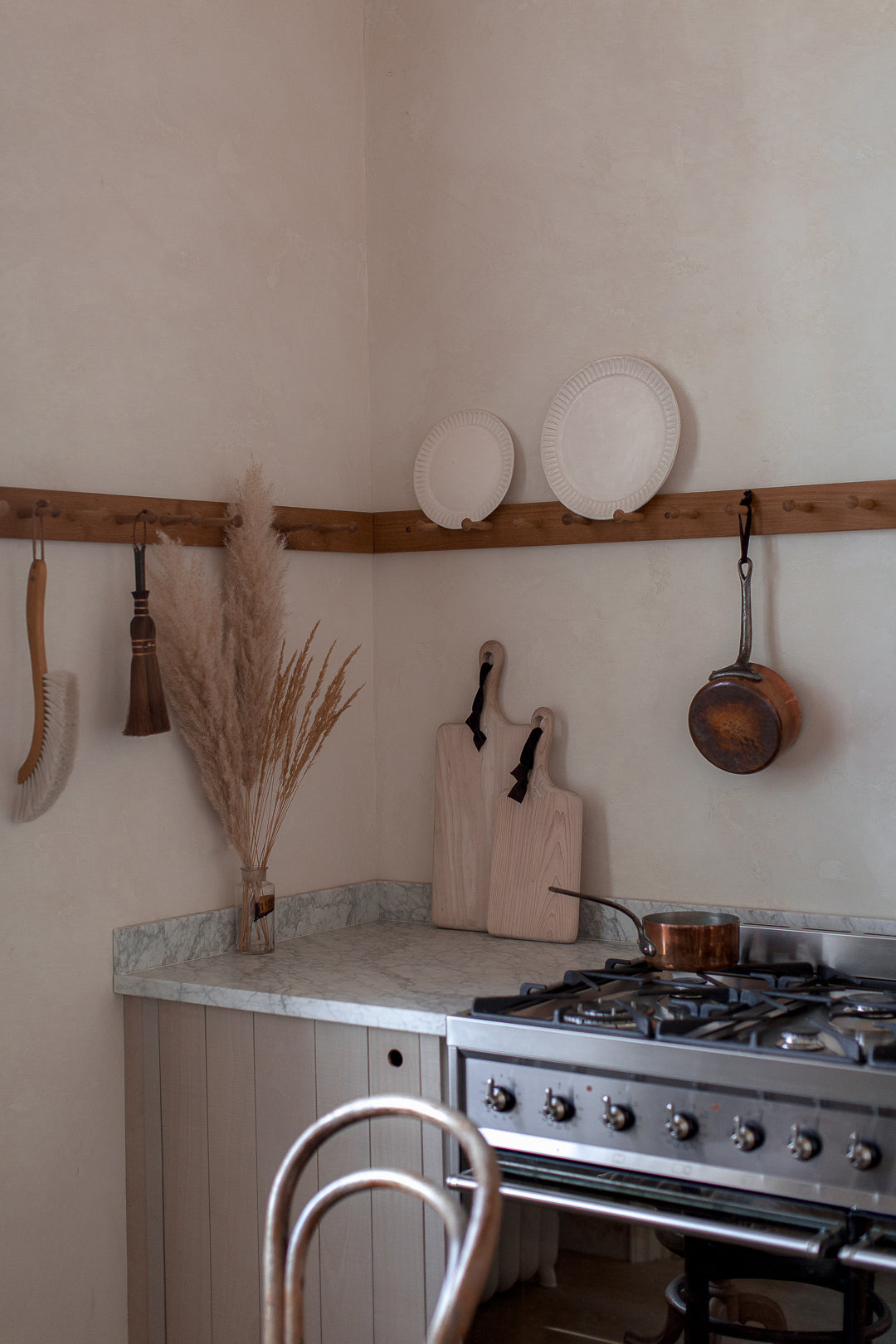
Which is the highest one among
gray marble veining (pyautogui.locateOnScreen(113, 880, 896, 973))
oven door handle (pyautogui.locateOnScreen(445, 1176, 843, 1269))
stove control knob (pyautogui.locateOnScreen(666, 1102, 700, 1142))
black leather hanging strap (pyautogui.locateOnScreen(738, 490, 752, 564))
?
black leather hanging strap (pyautogui.locateOnScreen(738, 490, 752, 564))

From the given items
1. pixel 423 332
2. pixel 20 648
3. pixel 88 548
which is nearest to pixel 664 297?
pixel 423 332

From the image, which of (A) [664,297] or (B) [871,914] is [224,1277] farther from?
(A) [664,297]

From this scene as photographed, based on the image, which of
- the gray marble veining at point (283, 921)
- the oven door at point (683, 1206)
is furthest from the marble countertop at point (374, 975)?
the oven door at point (683, 1206)

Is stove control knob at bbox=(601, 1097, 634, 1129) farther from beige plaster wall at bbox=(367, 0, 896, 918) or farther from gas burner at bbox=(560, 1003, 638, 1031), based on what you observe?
beige plaster wall at bbox=(367, 0, 896, 918)

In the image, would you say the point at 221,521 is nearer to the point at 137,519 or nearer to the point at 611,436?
Result: the point at 137,519

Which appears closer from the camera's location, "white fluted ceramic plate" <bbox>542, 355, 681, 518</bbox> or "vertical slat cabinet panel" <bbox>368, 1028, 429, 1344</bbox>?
"vertical slat cabinet panel" <bbox>368, 1028, 429, 1344</bbox>

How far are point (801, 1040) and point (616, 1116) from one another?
264 mm

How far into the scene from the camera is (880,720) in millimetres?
2225

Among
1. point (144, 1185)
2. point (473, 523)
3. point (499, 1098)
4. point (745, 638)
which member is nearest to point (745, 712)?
point (745, 638)

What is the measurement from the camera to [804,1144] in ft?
5.22

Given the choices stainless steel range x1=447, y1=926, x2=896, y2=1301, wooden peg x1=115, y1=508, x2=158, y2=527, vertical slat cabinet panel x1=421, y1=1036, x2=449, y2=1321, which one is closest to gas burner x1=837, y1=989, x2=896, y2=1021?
stainless steel range x1=447, y1=926, x2=896, y2=1301

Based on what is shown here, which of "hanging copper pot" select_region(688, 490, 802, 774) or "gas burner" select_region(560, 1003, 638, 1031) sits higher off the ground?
"hanging copper pot" select_region(688, 490, 802, 774)

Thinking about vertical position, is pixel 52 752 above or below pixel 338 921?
above

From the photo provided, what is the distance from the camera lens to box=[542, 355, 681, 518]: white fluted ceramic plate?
7.98 feet
